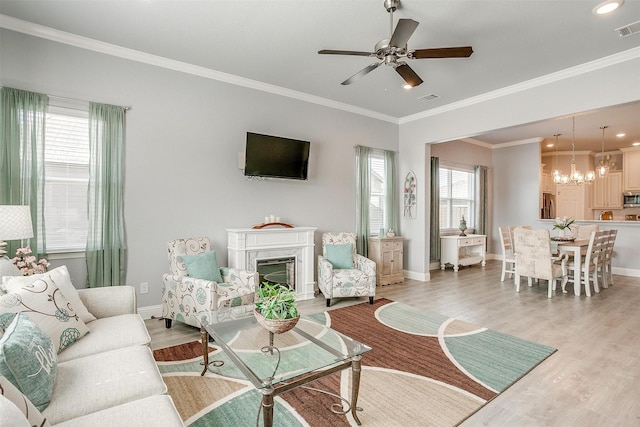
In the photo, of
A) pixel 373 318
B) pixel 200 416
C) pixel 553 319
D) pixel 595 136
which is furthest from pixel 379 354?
pixel 595 136

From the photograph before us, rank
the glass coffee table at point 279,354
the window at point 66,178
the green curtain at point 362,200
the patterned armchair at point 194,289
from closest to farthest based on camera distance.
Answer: the glass coffee table at point 279,354, the patterned armchair at point 194,289, the window at point 66,178, the green curtain at point 362,200

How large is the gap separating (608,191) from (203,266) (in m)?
10.6

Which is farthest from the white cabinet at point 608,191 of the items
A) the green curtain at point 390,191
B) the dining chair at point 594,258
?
the green curtain at point 390,191

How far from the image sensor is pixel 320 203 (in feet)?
17.6

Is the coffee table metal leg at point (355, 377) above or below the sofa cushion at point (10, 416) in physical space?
below

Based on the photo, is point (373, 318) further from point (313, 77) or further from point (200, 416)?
point (313, 77)

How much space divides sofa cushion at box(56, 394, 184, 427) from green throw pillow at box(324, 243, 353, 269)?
11.6ft

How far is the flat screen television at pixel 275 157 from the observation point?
444 cm

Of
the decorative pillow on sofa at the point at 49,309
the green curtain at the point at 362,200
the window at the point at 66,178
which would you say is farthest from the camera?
the green curtain at the point at 362,200

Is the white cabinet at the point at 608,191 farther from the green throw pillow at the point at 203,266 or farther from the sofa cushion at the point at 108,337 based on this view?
the sofa cushion at the point at 108,337

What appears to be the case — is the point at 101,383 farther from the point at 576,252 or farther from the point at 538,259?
the point at 576,252

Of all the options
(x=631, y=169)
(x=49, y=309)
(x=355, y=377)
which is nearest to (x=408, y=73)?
(x=355, y=377)

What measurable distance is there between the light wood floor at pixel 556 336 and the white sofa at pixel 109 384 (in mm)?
1123

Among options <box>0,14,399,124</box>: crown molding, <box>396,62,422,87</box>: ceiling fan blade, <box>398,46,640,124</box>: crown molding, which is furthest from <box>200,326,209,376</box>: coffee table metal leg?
<box>398,46,640,124</box>: crown molding
